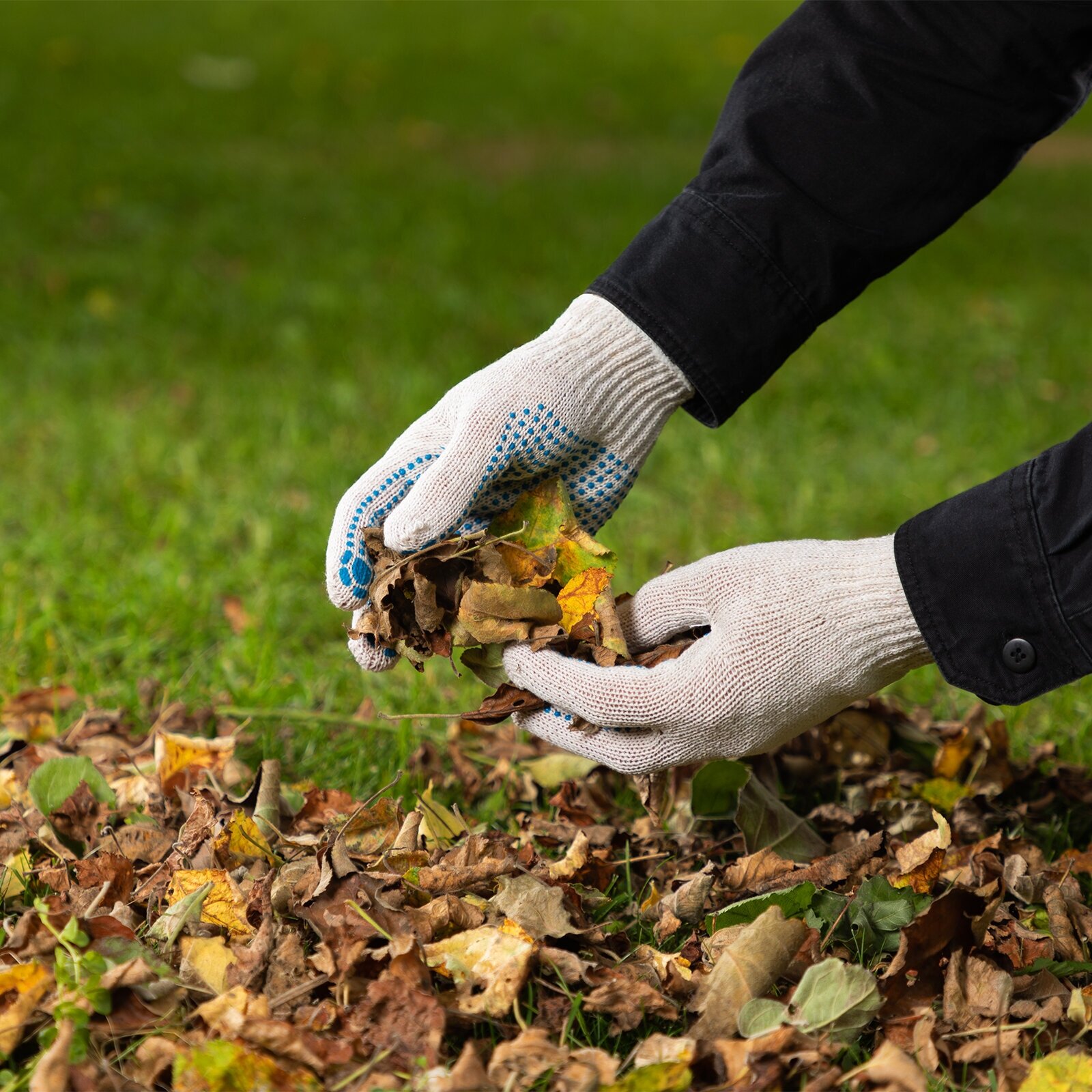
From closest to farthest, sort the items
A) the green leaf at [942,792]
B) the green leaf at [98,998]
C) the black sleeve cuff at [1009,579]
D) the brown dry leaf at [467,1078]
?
1. the brown dry leaf at [467,1078]
2. the green leaf at [98,998]
3. the black sleeve cuff at [1009,579]
4. the green leaf at [942,792]

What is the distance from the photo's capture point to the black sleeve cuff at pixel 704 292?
213 cm

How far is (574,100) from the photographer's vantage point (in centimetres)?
1053

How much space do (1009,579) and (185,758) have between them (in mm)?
1519

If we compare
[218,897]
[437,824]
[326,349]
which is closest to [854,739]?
[437,824]

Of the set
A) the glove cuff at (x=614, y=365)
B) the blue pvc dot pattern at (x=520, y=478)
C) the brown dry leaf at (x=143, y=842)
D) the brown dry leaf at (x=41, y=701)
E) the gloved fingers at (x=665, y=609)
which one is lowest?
the brown dry leaf at (x=41, y=701)

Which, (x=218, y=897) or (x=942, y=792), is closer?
(x=218, y=897)

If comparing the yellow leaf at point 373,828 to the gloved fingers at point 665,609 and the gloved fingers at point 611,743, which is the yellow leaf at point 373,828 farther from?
the gloved fingers at point 665,609

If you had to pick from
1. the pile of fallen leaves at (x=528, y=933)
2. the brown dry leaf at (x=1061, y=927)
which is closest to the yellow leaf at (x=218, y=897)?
the pile of fallen leaves at (x=528, y=933)

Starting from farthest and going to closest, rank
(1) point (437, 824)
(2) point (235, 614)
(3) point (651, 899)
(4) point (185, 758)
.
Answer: (2) point (235, 614) → (4) point (185, 758) → (1) point (437, 824) → (3) point (651, 899)

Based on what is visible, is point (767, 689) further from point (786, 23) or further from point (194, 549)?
point (194, 549)

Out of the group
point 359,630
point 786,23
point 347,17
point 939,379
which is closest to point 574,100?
point 347,17

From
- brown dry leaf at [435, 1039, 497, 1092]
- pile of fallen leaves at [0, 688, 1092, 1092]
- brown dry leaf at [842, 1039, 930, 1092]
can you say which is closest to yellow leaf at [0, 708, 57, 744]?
pile of fallen leaves at [0, 688, 1092, 1092]

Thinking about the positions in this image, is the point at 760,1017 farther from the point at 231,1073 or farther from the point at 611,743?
the point at 231,1073

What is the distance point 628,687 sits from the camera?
Result: 1910 mm
